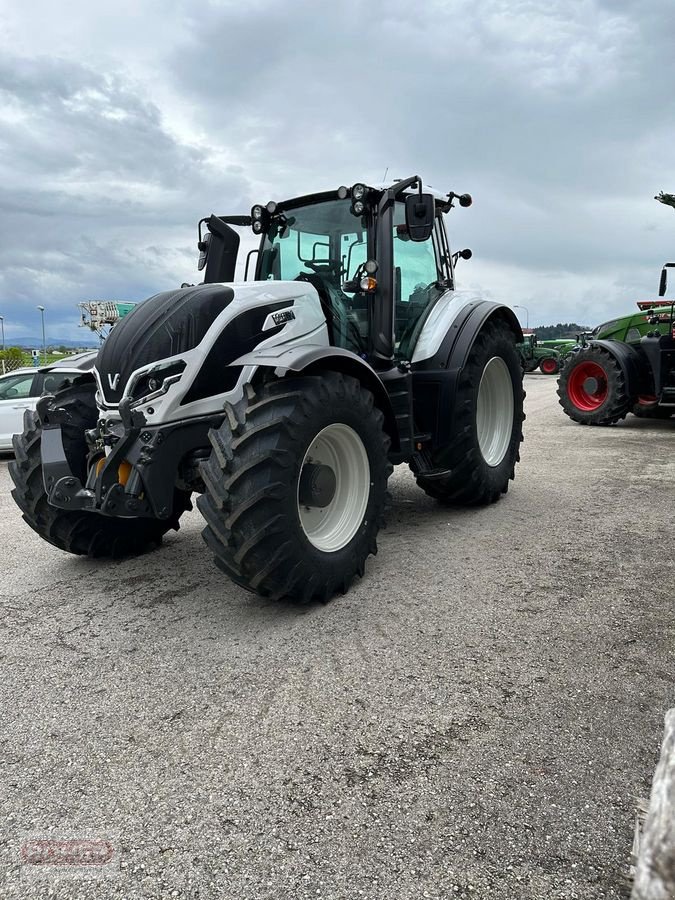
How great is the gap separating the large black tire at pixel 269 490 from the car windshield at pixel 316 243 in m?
1.50

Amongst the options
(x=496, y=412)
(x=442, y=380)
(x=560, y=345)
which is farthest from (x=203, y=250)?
(x=560, y=345)

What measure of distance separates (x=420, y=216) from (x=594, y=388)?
8.44m

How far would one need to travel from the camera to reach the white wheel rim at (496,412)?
6.34m

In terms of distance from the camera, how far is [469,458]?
18.0 feet

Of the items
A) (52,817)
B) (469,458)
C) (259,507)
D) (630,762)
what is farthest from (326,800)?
(469,458)

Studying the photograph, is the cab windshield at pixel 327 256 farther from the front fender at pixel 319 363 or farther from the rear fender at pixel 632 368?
the rear fender at pixel 632 368

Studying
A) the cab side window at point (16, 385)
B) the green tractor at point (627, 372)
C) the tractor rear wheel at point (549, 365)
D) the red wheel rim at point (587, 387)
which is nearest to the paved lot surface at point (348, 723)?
the cab side window at point (16, 385)

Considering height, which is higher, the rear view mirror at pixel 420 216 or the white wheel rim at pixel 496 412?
the rear view mirror at pixel 420 216

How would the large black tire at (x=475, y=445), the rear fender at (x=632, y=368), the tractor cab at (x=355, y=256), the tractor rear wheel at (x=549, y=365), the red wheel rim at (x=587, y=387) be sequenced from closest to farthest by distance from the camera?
the tractor cab at (x=355, y=256) → the large black tire at (x=475, y=445) → the rear fender at (x=632, y=368) → the red wheel rim at (x=587, y=387) → the tractor rear wheel at (x=549, y=365)

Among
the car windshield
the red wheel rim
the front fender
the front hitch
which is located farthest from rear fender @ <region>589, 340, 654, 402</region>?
the front hitch

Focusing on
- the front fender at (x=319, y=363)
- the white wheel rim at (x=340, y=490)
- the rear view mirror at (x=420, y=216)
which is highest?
the rear view mirror at (x=420, y=216)

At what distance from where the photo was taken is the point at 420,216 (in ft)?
14.4

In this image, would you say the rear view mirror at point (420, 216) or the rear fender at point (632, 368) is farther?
the rear fender at point (632, 368)

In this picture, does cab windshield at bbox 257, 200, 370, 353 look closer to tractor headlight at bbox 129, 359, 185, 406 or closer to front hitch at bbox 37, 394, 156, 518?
tractor headlight at bbox 129, 359, 185, 406
